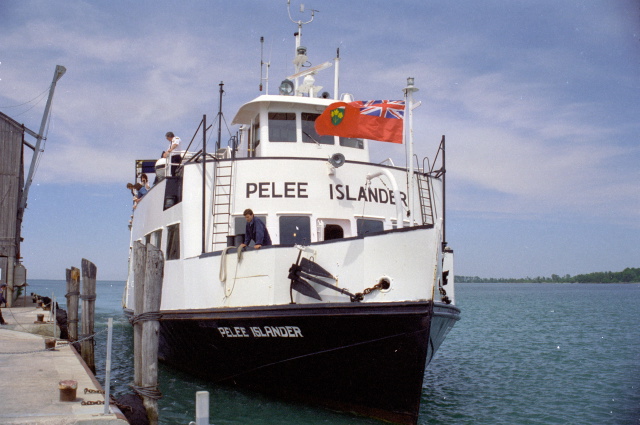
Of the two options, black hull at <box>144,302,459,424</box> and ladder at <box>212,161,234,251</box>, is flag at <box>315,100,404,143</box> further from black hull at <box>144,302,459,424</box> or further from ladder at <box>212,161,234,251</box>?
black hull at <box>144,302,459,424</box>

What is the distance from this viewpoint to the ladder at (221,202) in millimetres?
9492

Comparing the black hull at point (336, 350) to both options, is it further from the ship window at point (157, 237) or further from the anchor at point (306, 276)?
the ship window at point (157, 237)

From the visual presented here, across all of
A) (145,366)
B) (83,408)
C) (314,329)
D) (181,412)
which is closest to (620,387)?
(314,329)

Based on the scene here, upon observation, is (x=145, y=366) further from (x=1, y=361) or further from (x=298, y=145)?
(x=298, y=145)

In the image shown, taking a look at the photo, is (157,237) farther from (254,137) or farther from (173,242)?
(254,137)

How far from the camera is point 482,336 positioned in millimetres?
23891

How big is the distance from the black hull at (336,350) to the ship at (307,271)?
0.06 ft

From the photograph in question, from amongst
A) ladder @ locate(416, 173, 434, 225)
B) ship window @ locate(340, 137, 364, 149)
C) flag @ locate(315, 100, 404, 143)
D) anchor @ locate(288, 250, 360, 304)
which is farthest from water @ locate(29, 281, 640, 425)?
ship window @ locate(340, 137, 364, 149)

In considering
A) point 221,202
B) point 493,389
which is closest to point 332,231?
point 221,202

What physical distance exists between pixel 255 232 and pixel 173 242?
2.55 metres

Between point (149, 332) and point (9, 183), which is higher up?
point (9, 183)

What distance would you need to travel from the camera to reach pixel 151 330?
7.07 m

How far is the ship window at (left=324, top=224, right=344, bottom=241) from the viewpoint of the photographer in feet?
32.2

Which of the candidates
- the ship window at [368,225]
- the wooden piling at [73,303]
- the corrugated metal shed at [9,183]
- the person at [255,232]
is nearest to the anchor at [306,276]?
the person at [255,232]
